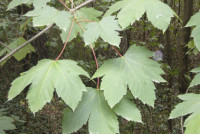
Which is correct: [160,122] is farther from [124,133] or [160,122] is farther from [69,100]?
[69,100]

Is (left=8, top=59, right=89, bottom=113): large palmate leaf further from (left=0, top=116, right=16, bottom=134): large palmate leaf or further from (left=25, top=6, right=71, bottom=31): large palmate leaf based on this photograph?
(left=0, top=116, right=16, bottom=134): large palmate leaf

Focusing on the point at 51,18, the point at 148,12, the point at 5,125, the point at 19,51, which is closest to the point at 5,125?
the point at 5,125

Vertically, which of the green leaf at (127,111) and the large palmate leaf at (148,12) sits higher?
the large palmate leaf at (148,12)

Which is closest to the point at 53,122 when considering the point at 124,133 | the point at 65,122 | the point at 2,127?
the point at 124,133

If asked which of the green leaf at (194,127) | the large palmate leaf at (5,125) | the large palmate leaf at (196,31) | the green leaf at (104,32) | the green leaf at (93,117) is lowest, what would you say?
the large palmate leaf at (5,125)

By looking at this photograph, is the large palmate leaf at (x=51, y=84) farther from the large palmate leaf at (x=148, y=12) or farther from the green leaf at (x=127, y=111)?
the large palmate leaf at (x=148, y=12)

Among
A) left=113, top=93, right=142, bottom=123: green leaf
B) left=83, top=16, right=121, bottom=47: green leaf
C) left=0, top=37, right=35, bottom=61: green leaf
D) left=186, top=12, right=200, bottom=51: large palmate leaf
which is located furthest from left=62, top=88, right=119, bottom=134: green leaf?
left=0, top=37, right=35, bottom=61: green leaf

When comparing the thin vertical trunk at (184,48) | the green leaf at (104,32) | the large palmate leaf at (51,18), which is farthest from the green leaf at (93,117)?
the thin vertical trunk at (184,48)

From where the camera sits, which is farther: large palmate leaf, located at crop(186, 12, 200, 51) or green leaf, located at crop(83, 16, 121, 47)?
large palmate leaf, located at crop(186, 12, 200, 51)
